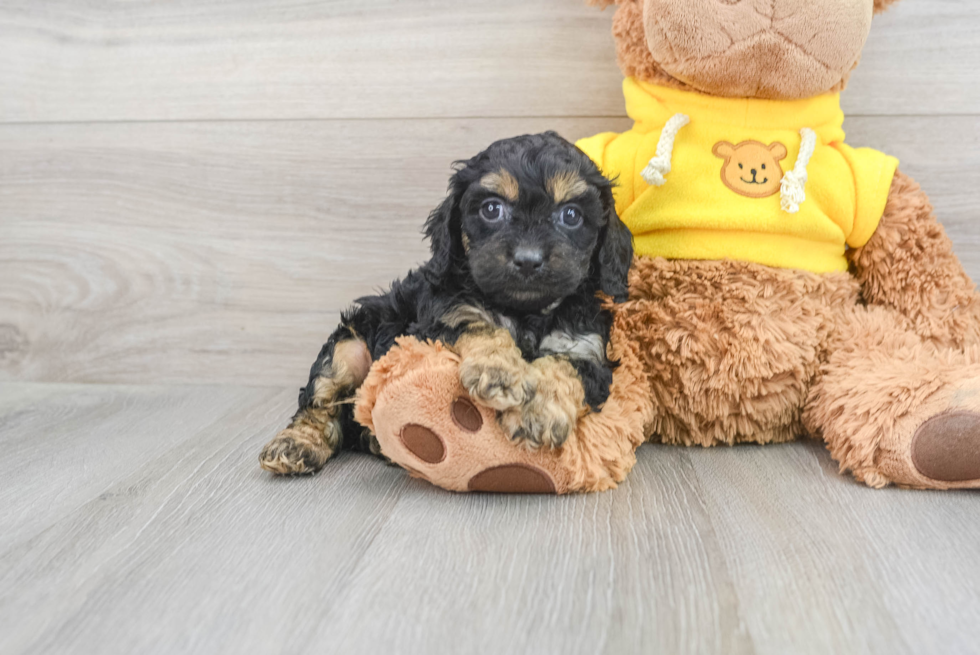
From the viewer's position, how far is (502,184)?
4.82 ft

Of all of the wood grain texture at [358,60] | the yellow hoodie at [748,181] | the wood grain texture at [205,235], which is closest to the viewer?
the yellow hoodie at [748,181]

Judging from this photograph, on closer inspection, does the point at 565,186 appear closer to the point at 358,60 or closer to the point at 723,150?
the point at 723,150

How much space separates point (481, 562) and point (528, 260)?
1.80ft

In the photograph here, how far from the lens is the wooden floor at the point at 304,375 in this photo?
1071mm

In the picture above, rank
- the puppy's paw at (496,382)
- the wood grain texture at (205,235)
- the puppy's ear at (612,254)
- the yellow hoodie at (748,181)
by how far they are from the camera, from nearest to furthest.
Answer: the puppy's paw at (496,382)
the puppy's ear at (612,254)
the yellow hoodie at (748,181)
the wood grain texture at (205,235)

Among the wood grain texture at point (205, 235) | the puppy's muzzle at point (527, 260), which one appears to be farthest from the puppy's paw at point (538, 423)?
the wood grain texture at point (205, 235)

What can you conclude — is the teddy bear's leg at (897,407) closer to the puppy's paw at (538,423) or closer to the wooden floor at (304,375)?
the wooden floor at (304,375)

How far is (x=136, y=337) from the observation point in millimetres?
2510

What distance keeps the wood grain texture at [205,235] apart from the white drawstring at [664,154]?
1.57ft

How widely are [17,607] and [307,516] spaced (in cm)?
49

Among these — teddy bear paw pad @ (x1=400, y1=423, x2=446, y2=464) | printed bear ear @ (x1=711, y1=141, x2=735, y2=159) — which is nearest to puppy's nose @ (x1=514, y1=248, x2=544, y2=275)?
teddy bear paw pad @ (x1=400, y1=423, x2=446, y2=464)

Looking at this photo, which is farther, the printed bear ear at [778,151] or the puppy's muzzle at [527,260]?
the printed bear ear at [778,151]

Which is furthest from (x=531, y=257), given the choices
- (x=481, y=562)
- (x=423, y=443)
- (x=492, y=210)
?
Answer: (x=481, y=562)

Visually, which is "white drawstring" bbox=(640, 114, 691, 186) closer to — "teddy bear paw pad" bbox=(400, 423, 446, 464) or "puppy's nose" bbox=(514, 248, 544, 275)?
"puppy's nose" bbox=(514, 248, 544, 275)
